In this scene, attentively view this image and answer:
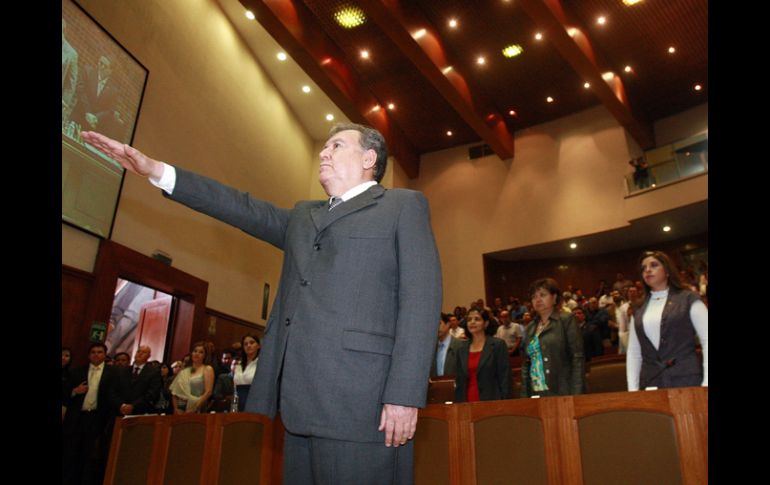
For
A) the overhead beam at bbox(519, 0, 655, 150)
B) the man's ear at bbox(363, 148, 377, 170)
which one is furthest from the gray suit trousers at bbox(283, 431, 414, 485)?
the overhead beam at bbox(519, 0, 655, 150)

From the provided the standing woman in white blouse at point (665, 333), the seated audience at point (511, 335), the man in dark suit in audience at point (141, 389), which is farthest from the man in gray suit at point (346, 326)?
the seated audience at point (511, 335)

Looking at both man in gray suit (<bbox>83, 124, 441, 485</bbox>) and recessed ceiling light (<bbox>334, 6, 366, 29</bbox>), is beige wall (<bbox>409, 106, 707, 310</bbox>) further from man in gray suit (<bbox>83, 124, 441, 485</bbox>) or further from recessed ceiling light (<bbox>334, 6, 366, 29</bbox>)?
man in gray suit (<bbox>83, 124, 441, 485</bbox>)

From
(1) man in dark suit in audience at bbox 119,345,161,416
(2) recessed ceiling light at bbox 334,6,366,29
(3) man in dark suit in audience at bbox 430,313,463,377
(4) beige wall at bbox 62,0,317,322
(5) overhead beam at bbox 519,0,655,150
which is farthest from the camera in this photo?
(2) recessed ceiling light at bbox 334,6,366,29

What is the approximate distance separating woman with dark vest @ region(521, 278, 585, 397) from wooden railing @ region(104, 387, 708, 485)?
0.76 m

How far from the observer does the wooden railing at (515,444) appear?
2.12 meters

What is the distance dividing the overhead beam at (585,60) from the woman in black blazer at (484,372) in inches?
241

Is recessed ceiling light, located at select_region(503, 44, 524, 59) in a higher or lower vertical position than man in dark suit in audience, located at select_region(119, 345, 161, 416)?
higher

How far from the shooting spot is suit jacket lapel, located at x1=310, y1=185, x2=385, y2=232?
4.50 ft

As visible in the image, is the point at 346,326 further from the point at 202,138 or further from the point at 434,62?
the point at 434,62

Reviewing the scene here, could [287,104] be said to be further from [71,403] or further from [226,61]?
[71,403]

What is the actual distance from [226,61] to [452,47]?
162 inches

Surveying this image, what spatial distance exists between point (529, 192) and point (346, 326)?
37.1ft

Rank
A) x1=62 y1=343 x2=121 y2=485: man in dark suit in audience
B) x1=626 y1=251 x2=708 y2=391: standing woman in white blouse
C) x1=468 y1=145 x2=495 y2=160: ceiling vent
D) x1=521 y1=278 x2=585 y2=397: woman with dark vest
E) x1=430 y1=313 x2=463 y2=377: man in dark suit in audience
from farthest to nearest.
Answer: x1=468 y1=145 x2=495 y2=160: ceiling vent, x1=62 y1=343 x2=121 y2=485: man in dark suit in audience, x1=430 y1=313 x2=463 y2=377: man in dark suit in audience, x1=521 y1=278 x2=585 y2=397: woman with dark vest, x1=626 y1=251 x2=708 y2=391: standing woman in white blouse
